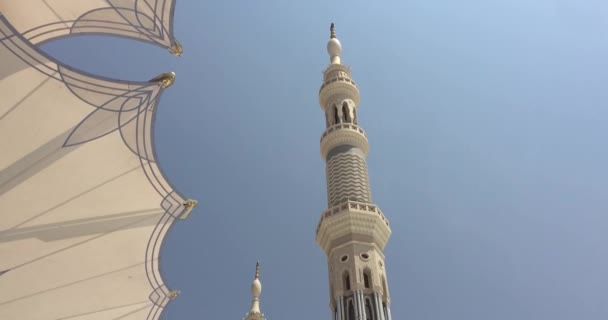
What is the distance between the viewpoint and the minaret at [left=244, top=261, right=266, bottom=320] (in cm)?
2322

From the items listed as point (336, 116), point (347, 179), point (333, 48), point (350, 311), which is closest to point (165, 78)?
point (350, 311)

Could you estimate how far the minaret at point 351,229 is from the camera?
17.2m

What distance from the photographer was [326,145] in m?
21.7

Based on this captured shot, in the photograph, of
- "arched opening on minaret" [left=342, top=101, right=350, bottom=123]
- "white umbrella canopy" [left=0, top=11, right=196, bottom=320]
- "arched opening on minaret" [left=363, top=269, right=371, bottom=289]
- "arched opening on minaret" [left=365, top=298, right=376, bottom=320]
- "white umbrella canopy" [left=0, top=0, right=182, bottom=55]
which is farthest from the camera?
"arched opening on minaret" [left=342, top=101, right=350, bottom=123]

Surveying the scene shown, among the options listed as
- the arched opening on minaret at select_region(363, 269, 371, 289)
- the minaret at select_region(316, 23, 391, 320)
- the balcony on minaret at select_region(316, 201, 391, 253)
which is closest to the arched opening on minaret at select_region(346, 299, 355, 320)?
the minaret at select_region(316, 23, 391, 320)

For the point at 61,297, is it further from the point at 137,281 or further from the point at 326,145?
the point at 326,145

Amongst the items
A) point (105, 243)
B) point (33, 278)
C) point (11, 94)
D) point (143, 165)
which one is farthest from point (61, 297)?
point (11, 94)

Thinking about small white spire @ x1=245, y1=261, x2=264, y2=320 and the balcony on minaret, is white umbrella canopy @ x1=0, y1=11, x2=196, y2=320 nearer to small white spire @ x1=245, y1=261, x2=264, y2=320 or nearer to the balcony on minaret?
the balcony on minaret

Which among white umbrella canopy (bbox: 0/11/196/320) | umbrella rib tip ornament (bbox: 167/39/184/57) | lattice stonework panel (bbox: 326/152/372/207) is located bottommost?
white umbrella canopy (bbox: 0/11/196/320)

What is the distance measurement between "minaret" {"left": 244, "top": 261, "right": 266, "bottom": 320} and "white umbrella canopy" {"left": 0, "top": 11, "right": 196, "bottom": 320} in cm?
1317

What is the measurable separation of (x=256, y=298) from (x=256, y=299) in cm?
7

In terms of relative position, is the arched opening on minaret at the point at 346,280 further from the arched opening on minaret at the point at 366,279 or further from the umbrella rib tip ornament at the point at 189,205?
the umbrella rib tip ornament at the point at 189,205

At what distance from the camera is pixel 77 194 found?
890 cm

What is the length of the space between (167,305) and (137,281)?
0.90 metres
